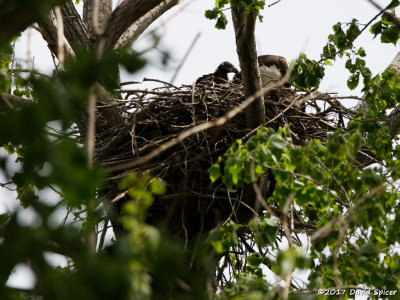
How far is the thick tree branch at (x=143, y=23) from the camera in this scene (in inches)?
239

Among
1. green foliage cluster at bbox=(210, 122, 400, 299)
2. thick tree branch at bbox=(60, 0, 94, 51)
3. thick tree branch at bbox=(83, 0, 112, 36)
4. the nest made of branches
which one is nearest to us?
green foliage cluster at bbox=(210, 122, 400, 299)

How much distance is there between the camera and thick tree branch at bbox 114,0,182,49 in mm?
6078

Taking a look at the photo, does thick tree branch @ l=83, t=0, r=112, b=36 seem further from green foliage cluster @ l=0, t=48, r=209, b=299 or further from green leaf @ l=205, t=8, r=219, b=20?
green foliage cluster @ l=0, t=48, r=209, b=299

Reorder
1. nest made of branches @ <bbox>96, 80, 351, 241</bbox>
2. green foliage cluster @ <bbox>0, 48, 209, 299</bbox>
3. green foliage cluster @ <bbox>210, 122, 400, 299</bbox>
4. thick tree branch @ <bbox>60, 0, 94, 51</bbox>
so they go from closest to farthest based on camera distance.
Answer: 1. green foliage cluster @ <bbox>0, 48, 209, 299</bbox>
2. green foliage cluster @ <bbox>210, 122, 400, 299</bbox>
3. nest made of branches @ <bbox>96, 80, 351, 241</bbox>
4. thick tree branch @ <bbox>60, 0, 94, 51</bbox>

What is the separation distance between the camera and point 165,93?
4613 millimetres

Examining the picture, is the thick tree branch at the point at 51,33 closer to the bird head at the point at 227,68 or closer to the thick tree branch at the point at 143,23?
the thick tree branch at the point at 143,23

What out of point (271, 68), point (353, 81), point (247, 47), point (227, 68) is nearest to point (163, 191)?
point (247, 47)

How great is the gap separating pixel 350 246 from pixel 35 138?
218 centimetres

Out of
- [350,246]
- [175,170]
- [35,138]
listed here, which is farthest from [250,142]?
[35,138]

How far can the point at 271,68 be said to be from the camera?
6.16 meters

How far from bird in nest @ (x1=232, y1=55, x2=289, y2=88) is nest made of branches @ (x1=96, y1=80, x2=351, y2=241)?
82 cm

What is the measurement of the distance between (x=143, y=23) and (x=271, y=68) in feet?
5.56

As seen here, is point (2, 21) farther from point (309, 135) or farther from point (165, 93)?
point (309, 135)

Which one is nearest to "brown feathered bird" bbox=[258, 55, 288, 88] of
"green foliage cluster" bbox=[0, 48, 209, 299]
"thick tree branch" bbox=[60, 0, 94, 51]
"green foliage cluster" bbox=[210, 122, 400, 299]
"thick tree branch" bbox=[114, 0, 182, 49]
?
"thick tree branch" bbox=[114, 0, 182, 49]
